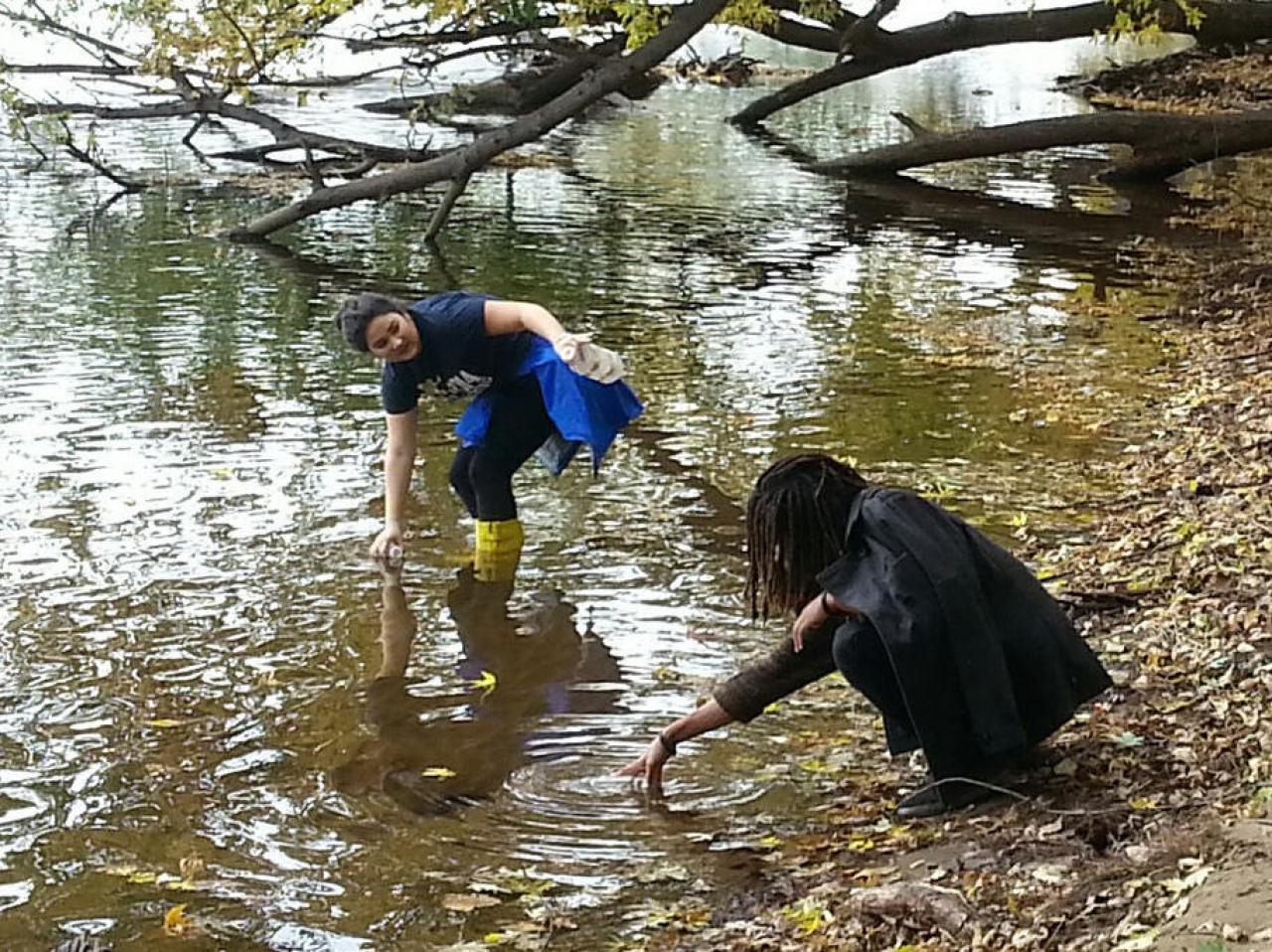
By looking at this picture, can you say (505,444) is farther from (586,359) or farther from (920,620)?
(920,620)

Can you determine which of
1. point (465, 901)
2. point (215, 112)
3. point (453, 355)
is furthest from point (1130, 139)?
point (465, 901)

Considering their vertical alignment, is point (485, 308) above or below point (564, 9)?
below

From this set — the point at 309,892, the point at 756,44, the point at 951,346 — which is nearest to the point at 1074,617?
the point at 309,892

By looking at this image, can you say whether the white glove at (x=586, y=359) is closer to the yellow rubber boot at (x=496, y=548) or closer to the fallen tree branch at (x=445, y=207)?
the yellow rubber boot at (x=496, y=548)

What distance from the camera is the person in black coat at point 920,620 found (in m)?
4.07

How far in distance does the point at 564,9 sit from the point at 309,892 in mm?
14514

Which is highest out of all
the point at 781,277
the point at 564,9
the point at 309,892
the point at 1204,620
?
the point at 564,9

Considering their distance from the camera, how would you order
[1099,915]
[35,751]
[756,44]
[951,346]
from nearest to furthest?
1. [1099,915]
2. [35,751]
3. [951,346]
4. [756,44]

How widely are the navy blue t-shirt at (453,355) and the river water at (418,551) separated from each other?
0.81 m

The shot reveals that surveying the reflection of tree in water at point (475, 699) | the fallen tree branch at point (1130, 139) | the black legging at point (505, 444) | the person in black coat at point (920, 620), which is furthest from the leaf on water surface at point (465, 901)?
→ the fallen tree branch at point (1130, 139)

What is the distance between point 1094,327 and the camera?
1195 centimetres

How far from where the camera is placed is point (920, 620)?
13.3 feet

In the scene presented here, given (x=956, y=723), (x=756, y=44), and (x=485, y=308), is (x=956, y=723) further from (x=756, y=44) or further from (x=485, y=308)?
(x=756, y=44)

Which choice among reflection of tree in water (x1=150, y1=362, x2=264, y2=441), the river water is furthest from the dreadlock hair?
reflection of tree in water (x1=150, y1=362, x2=264, y2=441)
